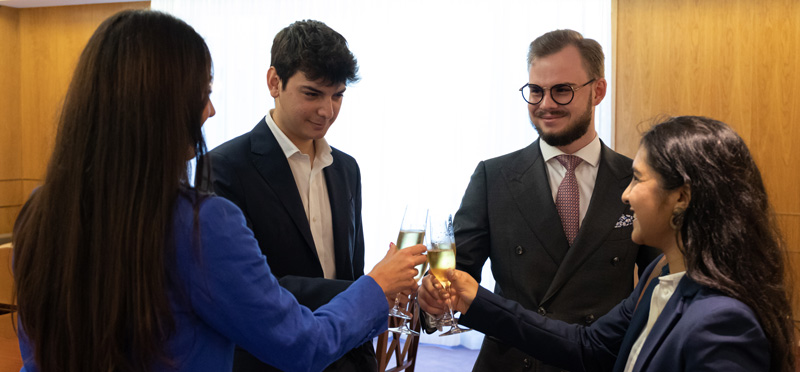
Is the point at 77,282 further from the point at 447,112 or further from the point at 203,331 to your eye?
the point at 447,112

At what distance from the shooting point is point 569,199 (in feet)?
7.06

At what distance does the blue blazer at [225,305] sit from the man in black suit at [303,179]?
54 cm

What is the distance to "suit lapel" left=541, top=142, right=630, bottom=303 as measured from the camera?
2.02 metres

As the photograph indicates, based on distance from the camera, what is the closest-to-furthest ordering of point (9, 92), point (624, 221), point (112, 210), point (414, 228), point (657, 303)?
point (112, 210)
point (657, 303)
point (414, 228)
point (624, 221)
point (9, 92)

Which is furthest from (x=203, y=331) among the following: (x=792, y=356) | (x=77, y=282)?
(x=792, y=356)

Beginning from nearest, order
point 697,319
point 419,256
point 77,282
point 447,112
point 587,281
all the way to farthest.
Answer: point 77,282, point 697,319, point 419,256, point 587,281, point 447,112

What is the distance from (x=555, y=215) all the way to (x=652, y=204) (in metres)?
0.64

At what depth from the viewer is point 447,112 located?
5.71 m

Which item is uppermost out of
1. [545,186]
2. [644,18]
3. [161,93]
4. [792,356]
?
[644,18]

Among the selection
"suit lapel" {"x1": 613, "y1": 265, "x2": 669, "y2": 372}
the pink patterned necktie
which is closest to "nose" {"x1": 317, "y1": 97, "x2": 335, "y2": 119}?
the pink patterned necktie

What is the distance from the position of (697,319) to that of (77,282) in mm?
1119

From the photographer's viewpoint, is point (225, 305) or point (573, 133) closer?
point (225, 305)

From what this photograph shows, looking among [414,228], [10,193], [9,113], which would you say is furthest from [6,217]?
[414,228]

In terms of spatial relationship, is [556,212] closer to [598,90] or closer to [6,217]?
[598,90]
